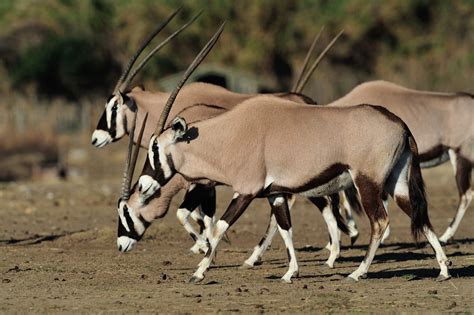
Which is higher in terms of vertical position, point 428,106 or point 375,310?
point 375,310

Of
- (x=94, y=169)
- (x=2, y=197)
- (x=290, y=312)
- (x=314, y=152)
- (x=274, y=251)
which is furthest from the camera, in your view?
(x=94, y=169)

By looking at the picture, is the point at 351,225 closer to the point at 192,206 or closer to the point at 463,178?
the point at 463,178

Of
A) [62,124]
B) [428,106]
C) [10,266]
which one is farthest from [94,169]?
[10,266]

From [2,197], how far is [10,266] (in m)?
8.09

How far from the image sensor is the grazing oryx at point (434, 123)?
13000 millimetres

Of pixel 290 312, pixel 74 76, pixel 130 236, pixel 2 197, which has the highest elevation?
pixel 290 312

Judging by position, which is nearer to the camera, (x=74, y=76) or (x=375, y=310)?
(x=375, y=310)

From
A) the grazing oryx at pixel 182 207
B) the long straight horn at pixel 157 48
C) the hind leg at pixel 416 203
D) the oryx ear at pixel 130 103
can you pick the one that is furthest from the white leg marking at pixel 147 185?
the oryx ear at pixel 130 103

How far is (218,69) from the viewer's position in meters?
34.1

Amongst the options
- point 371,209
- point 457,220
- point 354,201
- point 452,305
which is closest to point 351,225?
point 354,201

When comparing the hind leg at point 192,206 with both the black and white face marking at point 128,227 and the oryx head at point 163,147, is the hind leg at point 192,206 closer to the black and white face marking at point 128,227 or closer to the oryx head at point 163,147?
the black and white face marking at point 128,227

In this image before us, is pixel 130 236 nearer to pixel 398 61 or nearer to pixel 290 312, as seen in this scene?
pixel 290 312

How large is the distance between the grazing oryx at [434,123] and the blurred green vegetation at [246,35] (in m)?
29.1

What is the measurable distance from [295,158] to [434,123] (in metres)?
4.37
